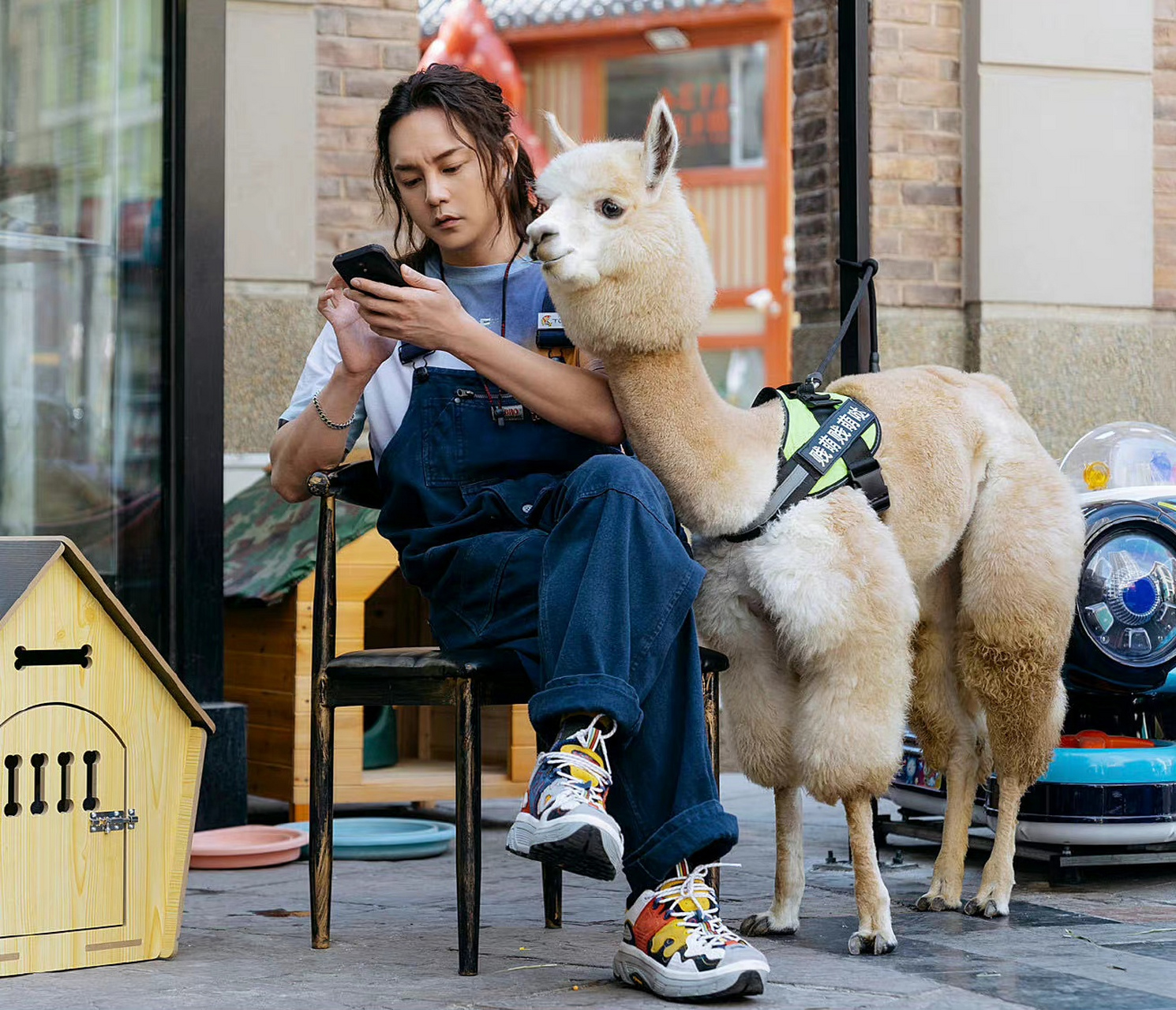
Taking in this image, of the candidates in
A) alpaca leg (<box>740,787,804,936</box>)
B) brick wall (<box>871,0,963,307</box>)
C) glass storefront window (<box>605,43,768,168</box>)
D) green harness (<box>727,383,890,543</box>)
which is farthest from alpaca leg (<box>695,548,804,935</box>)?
glass storefront window (<box>605,43,768,168</box>)

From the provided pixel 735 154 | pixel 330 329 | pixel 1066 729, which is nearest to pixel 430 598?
pixel 330 329

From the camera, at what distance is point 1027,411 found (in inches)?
238

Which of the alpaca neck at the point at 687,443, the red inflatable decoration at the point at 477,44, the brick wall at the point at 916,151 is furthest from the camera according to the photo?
the red inflatable decoration at the point at 477,44

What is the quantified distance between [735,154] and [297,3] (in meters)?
18.3

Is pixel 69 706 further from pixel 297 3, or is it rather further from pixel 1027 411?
pixel 1027 411

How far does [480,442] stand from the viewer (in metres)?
2.89

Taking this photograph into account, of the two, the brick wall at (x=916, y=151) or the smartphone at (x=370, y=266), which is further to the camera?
the brick wall at (x=916, y=151)

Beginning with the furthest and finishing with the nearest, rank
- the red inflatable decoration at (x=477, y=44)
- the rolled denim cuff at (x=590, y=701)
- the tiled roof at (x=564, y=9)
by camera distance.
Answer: the tiled roof at (x=564, y=9) < the red inflatable decoration at (x=477, y=44) < the rolled denim cuff at (x=590, y=701)

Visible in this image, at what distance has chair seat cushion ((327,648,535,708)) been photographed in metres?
2.71

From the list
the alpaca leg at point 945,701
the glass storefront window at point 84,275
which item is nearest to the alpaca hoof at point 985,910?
the alpaca leg at point 945,701

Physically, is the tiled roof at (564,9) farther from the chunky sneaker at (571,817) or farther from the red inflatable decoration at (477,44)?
the chunky sneaker at (571,817)

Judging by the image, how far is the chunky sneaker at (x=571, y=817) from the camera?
2305 millimetres

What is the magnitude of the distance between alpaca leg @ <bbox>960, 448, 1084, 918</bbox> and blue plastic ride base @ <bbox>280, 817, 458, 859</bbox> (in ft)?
4.71

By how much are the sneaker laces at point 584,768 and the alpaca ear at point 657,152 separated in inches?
35.7
